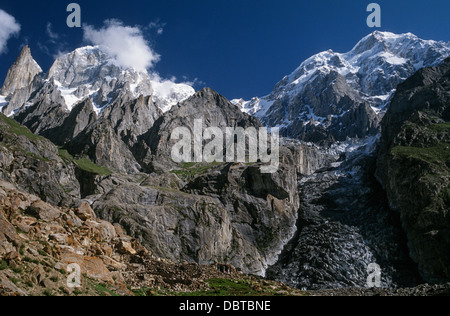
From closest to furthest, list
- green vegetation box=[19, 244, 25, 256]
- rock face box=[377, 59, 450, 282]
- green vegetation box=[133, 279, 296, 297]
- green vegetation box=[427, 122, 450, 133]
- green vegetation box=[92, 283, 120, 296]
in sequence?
green vegetation box=[19, 244, 25, 256] → green vegetation box=[92, 283, 120, 296] → green vegetation box=[133, 279, 296, 297] → rock face box=[377, 59, 450, 282] → green vegetation box=[427, 122, 450, 133]

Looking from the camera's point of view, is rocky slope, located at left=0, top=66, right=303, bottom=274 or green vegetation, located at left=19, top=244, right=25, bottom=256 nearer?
green vegetation, located at left=19, top=244, right=25, bottom=256

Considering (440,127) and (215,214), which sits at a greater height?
(440,127)

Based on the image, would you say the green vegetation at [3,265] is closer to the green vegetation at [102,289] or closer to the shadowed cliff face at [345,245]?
the green vegetation at [102,289]

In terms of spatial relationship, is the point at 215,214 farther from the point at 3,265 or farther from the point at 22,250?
the point at 3,265

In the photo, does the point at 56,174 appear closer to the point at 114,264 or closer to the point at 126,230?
the point at 126,230

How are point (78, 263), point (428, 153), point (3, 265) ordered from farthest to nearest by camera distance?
point (428, 153)
point (78, 263)
point (3, 265)

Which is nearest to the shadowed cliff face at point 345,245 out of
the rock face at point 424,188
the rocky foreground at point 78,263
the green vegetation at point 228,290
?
the rock face at point 424,188

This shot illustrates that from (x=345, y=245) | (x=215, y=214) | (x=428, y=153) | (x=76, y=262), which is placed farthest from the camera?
(x=428, y=153)

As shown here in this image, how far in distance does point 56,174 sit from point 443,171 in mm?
168850

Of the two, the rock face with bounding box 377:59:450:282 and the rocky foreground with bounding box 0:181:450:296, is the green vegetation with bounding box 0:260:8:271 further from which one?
the rock face with bounding box 377:59:450:282

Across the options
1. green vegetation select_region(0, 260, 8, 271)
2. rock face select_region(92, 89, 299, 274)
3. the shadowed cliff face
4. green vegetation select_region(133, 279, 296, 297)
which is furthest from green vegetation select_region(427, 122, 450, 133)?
green vegetation select_region(0, 260, 8, 271)

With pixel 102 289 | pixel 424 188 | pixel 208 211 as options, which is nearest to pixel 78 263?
pixel 102 289

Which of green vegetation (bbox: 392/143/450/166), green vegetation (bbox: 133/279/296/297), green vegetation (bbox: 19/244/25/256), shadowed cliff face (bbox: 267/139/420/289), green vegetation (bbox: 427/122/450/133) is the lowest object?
green vegetation (bbox: 133/279/296/297)
